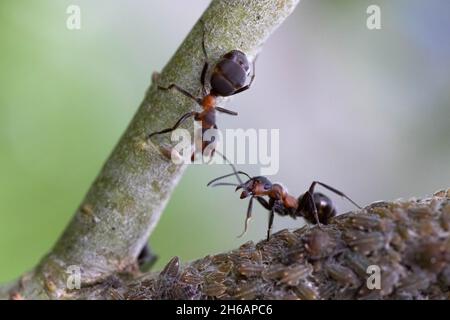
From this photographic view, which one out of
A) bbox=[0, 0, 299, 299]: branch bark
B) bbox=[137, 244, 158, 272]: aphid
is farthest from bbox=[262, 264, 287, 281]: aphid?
bbox=[137, 244, 158, 272]: aphid

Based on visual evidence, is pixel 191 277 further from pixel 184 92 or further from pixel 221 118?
pixel 221 118

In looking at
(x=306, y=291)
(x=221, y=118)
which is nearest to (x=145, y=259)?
(x=306, y=291)

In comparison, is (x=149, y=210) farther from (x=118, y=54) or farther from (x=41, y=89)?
(x=118, y=54)

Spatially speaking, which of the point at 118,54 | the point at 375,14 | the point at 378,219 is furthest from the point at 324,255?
the point at 375,14

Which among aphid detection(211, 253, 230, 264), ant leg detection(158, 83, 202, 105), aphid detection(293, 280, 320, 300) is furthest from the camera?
ant leg detection(158, 83, 202, 105)

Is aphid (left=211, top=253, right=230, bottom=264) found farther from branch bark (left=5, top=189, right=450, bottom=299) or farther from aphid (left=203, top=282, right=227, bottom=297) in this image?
aphid (left=203, top=282, right=227, bottom=297)

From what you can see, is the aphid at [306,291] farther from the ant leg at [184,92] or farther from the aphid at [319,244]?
the ant leg at [184,92]

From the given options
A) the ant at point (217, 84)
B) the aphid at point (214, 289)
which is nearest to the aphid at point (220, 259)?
the aphid at point (214, 289)
